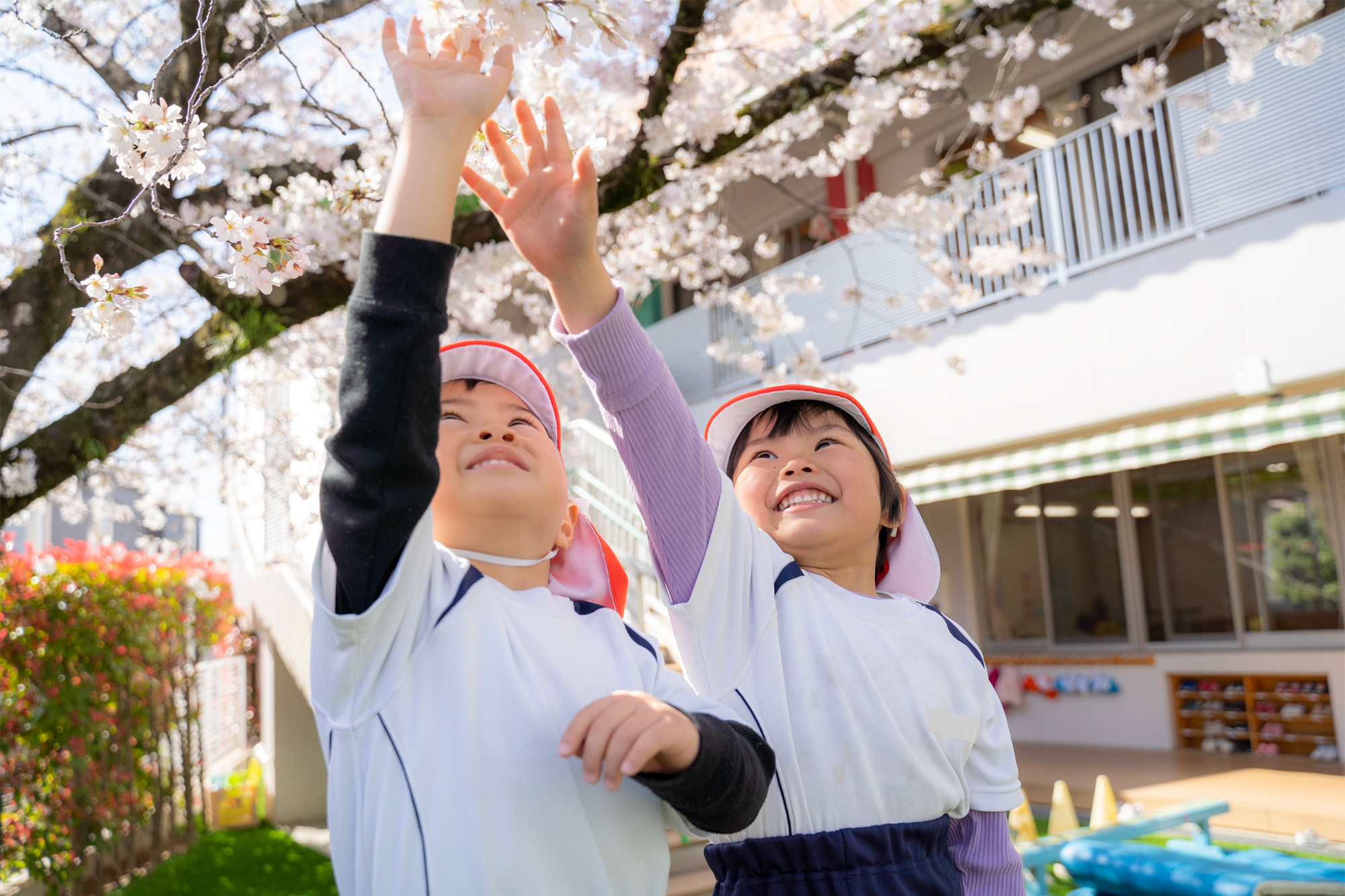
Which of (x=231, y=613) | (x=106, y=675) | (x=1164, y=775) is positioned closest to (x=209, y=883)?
(x=106, y=675)

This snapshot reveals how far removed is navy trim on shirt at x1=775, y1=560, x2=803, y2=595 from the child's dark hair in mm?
245

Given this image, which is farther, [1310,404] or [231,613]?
[231,613]

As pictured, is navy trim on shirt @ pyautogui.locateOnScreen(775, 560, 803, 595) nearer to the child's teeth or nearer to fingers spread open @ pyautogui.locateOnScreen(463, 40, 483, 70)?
the child's teeth

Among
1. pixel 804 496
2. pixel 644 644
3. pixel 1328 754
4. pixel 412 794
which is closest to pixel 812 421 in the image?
pixel 804 496

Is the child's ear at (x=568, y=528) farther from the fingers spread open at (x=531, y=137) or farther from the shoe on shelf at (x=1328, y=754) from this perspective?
the shoe on shelf at (x=1328, y=754)

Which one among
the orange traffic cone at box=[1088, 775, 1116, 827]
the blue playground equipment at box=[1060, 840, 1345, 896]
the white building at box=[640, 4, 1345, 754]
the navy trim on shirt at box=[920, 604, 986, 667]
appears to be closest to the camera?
the navy trim on shirt at box=[920, 604, 986, 667]

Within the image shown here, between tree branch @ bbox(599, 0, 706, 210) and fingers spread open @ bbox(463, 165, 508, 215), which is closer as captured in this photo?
fingers spread open @ bbox(463, 165, 508, 215)

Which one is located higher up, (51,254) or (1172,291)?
(1172,291)

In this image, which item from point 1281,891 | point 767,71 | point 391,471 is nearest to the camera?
point 391,471

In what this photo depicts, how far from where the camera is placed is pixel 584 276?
1.16 metres

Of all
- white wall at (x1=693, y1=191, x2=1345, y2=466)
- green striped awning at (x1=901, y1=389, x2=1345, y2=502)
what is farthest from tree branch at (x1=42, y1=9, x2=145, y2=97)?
white wall at (x1=693, y1=191, x2=1345, y2=466)

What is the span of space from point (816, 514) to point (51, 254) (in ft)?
8.58

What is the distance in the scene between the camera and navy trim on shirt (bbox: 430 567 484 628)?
107 cm

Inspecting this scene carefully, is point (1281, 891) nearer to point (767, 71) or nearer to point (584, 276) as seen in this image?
point (584, 276)
